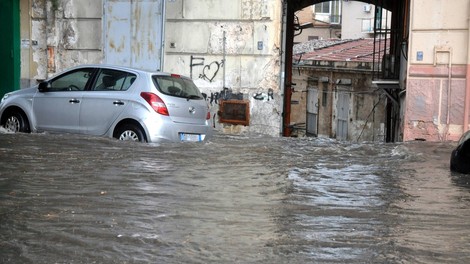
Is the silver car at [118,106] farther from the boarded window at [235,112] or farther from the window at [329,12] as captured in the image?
the window at [329,12]

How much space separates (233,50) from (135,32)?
7.90ft

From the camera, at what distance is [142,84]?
11.6 metres

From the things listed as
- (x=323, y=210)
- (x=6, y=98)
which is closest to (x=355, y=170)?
(x=323, y=210)

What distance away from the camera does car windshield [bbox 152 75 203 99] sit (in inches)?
459

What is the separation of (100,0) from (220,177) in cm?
920

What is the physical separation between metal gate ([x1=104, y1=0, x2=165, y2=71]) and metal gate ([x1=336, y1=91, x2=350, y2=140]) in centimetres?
1362

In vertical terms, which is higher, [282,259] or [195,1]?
[195,1]

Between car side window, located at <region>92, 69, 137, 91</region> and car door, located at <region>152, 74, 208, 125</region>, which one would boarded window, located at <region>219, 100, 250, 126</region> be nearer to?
car door, located at <region>152, 74, 208, 125</region>

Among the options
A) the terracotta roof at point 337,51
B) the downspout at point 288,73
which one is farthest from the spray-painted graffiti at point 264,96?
the terracotta roof at point 337,51

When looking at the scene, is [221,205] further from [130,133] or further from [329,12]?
[329,12]

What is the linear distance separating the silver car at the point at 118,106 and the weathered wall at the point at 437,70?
4703 millimetres

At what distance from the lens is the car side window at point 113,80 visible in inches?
463

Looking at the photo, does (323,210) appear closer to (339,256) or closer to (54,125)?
A: (339,256)

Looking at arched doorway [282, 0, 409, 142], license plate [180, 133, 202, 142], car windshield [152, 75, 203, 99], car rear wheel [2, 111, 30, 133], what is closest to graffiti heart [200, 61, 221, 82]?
arched doorway [282, 0, 409, 142]
